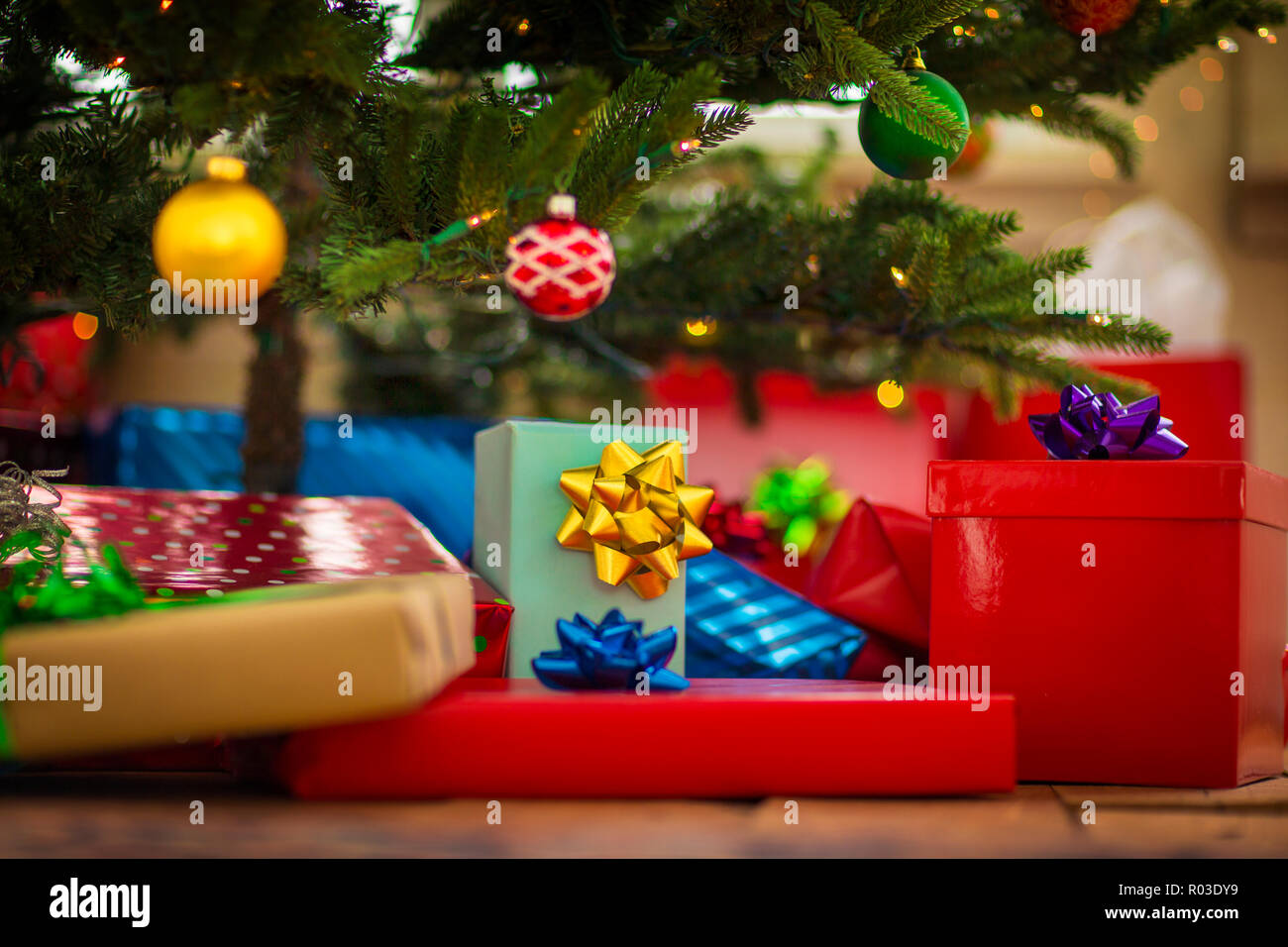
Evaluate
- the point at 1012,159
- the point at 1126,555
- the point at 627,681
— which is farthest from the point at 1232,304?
the point at 627,681

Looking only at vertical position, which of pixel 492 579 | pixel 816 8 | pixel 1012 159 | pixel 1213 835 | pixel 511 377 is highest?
pixel 1012 159

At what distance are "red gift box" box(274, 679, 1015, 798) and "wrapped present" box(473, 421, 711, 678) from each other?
0.38 ft

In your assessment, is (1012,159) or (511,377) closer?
(511,377)

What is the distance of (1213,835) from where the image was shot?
1.77 feet

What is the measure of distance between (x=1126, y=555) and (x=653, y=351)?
790 mm

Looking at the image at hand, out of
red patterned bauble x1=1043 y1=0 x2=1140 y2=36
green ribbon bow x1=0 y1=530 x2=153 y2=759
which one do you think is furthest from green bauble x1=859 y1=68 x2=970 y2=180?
green ribbon bow x1=0 y1=530 x2=153 y2=759

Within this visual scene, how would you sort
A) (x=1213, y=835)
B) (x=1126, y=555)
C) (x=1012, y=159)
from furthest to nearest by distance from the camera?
(x=1012, y=159) < (x=1126, y=555) < (x=1213, y=835)

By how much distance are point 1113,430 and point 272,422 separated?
86 centimetres

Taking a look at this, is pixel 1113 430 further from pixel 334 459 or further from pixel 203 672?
pixel 334 459

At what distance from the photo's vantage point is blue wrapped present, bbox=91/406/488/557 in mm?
1198

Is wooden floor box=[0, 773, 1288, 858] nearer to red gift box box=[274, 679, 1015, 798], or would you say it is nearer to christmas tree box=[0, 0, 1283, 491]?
red gift box box=[274, 679, 1015, 798]

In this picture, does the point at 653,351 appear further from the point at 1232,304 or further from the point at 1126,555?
the point at 1232,304

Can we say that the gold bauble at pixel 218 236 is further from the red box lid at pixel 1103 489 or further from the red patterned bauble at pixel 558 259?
the red box lid at pixel 1103 489

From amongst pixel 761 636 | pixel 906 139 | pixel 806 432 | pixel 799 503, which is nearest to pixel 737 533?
pixel 799 503
